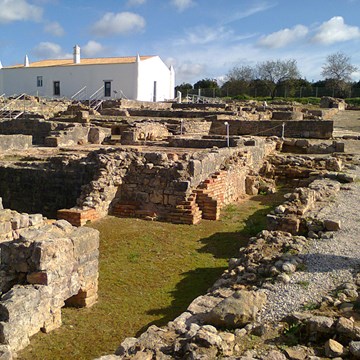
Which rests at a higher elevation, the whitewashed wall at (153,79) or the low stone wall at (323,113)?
the whitewashed wall at (153,79)

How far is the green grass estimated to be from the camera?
4.88 m

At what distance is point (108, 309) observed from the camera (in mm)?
5641

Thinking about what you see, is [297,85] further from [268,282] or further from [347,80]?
[268,282]

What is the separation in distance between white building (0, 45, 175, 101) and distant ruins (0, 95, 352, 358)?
20147mm

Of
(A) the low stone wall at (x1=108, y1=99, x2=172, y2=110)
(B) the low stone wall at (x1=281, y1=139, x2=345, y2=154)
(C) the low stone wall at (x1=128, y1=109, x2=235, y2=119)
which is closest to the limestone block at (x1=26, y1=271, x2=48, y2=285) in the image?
(B) the low stone wall at (x1=281, y1=139, x2=345, y2=154)

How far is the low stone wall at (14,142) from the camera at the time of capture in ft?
48.7

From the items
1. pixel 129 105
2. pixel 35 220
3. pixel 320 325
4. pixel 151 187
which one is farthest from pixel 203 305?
pixel 129 105

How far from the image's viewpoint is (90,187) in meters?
9.81

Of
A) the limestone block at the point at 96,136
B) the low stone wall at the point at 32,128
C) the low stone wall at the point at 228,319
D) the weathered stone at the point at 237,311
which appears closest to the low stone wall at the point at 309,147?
the limestone block at the point at 96,136

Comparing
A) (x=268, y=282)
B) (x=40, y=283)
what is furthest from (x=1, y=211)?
(x=268, y=282)

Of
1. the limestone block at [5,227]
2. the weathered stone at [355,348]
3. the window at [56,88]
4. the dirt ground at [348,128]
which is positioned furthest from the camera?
the window at [56,88]

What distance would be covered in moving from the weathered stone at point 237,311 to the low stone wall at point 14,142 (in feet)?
40.1

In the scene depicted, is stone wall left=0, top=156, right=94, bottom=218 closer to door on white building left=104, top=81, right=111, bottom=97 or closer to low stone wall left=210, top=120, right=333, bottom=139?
low stone wall left=210, top=120, right=333, bottom=139

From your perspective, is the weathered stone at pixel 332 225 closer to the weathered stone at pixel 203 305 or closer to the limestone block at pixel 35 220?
the weathered stone at pixel 203 305
